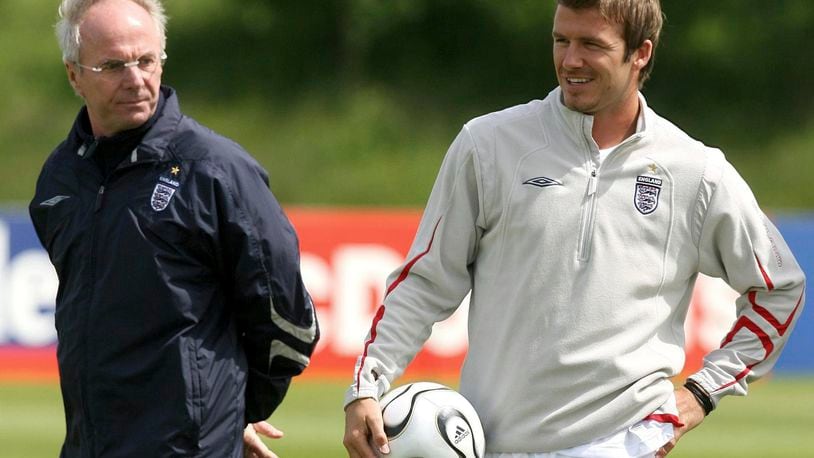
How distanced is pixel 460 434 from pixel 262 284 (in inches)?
28.3

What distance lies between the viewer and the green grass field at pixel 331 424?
11.5 m

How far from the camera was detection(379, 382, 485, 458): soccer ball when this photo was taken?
4434 millimetres

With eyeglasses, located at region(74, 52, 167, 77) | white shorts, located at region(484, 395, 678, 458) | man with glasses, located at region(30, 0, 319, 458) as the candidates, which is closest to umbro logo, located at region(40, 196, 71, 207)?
man with glasses, located at region(30, 0, 319, 458)

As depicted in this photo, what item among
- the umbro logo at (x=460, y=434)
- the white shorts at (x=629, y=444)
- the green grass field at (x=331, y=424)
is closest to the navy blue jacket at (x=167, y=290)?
the umbro logo at (x=460, y=434)

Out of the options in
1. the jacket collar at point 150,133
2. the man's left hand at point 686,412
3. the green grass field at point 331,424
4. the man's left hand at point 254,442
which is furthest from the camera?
the green grass field at point 331,424

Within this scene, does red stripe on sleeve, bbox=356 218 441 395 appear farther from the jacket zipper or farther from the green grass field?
the green grass field

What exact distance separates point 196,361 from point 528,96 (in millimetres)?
27759

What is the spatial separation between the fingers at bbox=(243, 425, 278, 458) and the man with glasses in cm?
28

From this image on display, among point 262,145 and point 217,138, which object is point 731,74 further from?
point 217,138

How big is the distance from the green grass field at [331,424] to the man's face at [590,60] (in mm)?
6913

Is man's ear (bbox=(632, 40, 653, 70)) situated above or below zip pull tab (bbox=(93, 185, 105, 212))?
above

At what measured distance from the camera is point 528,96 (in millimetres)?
31688

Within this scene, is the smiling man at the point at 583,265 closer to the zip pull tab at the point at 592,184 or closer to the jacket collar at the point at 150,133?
the zip pull tab at the point at 592,184

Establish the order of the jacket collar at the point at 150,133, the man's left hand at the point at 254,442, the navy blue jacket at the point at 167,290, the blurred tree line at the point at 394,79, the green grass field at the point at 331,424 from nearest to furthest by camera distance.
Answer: the navy blue jacket at the point at 167,290, the jacket collar at the point at 150,133, the man's left hand at the point at 254,442, the green grass field at the point at 331,424, the blurred tree line at the point at 394,79
